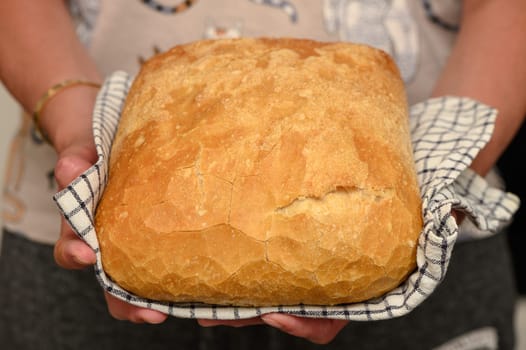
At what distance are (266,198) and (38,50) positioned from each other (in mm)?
412

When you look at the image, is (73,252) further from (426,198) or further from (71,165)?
(426,198)

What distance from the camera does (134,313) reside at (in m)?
0.62

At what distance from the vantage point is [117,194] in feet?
1.98

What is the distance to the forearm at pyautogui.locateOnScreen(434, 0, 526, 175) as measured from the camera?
0.77 m

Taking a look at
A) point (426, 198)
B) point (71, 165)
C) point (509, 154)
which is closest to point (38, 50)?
point (71, 165)

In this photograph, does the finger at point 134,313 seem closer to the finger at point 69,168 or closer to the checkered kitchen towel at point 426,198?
the checkered kitchen towel at point 426,198

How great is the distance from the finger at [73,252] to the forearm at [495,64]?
1.50 feet

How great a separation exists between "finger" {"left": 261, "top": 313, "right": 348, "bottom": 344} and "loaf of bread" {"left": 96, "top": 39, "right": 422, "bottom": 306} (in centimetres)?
2

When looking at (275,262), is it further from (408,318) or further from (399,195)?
(408,318)

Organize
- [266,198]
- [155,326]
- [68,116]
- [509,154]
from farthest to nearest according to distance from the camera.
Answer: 1. [509,154]
2. [155,326]
3. [68,116]
4. [266,198]

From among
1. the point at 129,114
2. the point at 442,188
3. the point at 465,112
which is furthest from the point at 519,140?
the point at 129,114

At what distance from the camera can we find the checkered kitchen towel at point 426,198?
22.8 inches

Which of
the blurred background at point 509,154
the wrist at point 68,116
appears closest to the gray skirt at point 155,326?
the wrist at point 68,116

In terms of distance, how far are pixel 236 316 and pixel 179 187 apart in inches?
5.1
